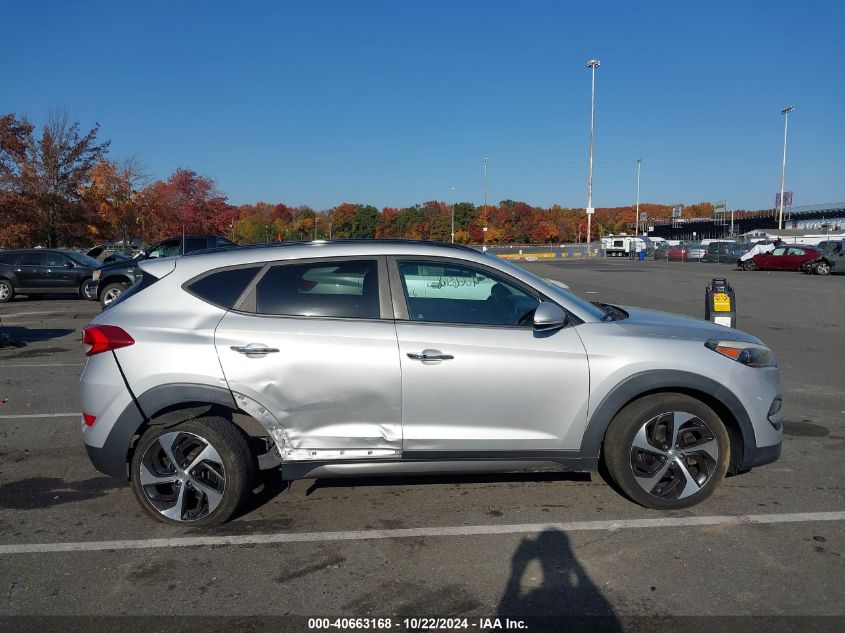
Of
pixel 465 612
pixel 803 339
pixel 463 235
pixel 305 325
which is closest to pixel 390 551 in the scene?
pixel 465 612

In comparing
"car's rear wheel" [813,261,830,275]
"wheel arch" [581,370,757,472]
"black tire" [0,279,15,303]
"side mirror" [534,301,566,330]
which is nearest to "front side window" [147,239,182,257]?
"black tire" [0,279,15,303]

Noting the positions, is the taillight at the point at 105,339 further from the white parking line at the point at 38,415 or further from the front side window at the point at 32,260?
the front side window at the point at 32,260

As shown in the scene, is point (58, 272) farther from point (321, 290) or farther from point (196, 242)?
point (321, 290)

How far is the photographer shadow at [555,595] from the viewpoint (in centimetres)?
322

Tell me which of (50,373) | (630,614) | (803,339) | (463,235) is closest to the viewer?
(630,614)

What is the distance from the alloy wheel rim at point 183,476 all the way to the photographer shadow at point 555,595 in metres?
1.85

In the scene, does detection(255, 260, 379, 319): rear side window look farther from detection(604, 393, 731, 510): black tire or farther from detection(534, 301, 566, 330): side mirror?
detection(604, 393, 731, 510): black tire

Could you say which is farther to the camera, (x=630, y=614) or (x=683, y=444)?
(x=683, y=444)

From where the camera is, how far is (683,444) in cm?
441

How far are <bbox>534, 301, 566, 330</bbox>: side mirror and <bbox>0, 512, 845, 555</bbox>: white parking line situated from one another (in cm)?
124

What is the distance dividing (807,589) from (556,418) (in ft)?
5.11

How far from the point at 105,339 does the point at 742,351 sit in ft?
13.2

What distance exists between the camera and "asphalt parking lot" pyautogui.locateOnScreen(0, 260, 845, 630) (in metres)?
3.40

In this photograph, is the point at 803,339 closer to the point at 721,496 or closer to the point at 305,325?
the point at 721,496
